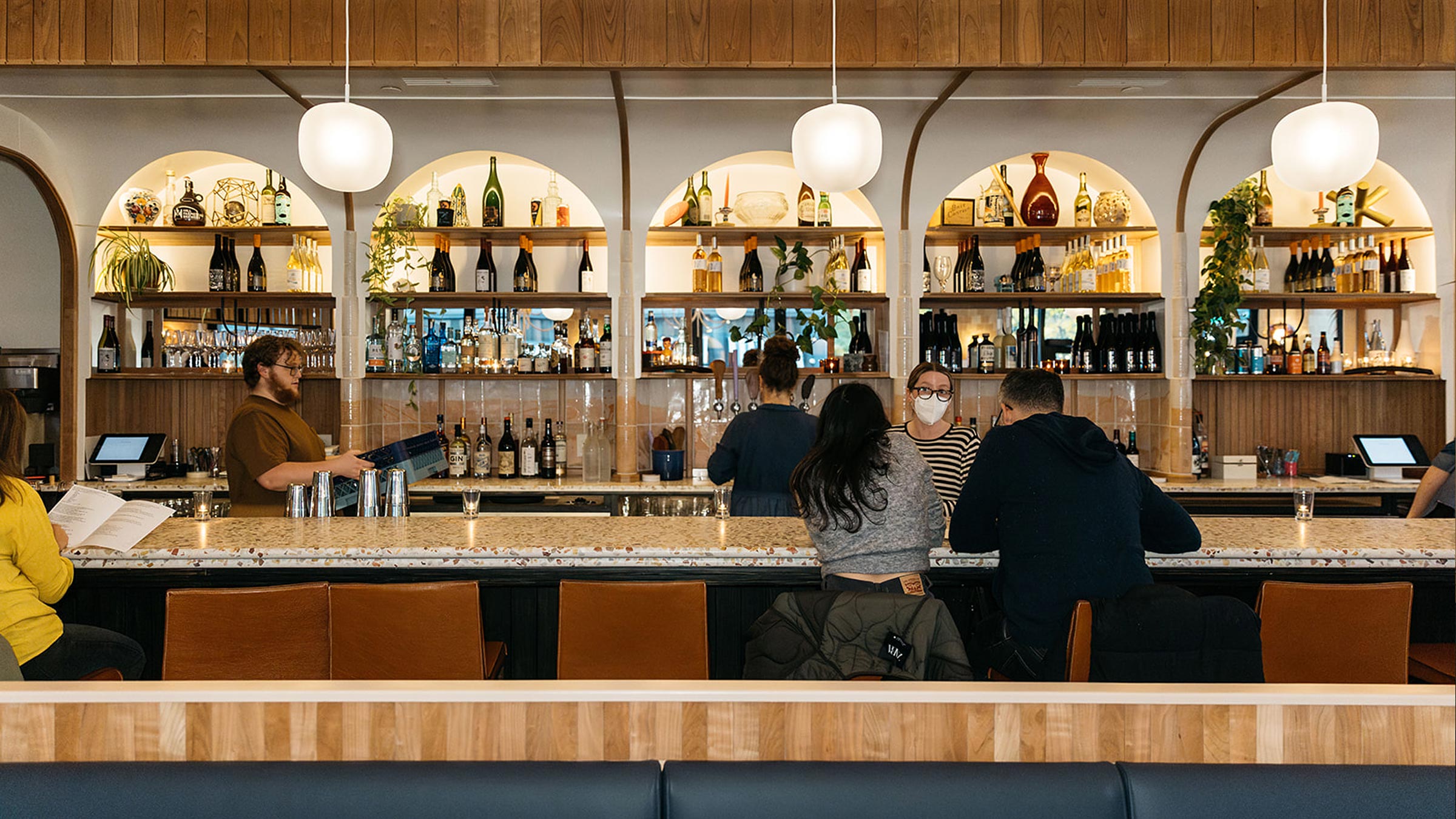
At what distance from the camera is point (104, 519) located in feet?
8.78

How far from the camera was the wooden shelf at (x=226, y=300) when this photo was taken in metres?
4.73

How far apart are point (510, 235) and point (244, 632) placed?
3136mm

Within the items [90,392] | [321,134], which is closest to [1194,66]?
[321,134]

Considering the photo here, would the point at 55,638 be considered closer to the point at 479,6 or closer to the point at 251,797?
the point at 251,797

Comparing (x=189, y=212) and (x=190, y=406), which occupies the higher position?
(x=189, y=212)

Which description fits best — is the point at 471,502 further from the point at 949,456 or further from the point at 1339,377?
the point at 1339,377

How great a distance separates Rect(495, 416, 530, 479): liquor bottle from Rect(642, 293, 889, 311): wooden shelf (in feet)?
3.13

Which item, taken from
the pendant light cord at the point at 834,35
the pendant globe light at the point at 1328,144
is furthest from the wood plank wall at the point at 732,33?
the pendant globe light at the point at 1328,144

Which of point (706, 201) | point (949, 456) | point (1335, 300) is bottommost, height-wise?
point (949, 456)

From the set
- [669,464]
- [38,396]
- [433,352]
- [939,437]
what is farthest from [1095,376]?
[38,396]

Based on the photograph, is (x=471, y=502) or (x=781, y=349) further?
(x=781, y=349)

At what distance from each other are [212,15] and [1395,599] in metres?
3.95

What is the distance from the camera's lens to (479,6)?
132 inches

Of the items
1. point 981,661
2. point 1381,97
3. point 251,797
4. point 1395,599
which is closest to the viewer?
point 251,797
